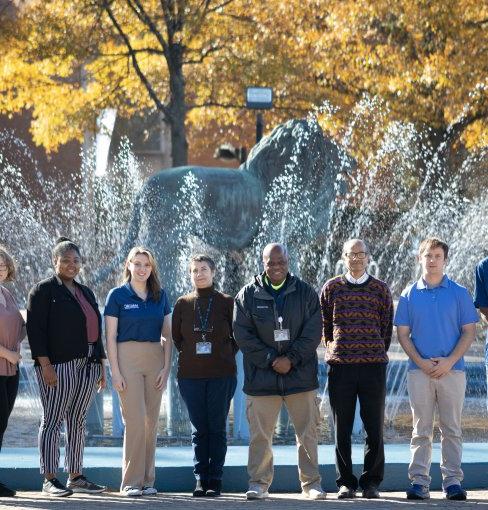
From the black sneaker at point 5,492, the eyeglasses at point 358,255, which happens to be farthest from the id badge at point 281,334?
the black sneaker at point 5,492

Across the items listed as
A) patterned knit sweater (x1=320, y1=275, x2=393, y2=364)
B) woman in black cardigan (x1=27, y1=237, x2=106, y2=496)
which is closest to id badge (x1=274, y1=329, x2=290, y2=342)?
patterned knit sweater (x1=320, y1=275, x2=393, y2=364)

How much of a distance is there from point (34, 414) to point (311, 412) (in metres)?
4.67

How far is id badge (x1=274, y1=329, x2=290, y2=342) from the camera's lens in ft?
25.5

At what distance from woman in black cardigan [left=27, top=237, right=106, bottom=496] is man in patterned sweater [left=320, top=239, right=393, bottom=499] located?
150 cm

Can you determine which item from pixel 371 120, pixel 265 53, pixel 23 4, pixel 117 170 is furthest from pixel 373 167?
pixel 117 170

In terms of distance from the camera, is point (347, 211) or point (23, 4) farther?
point (23, 4)

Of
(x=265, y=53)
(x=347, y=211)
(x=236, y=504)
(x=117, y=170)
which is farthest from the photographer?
(x=117, y=170)

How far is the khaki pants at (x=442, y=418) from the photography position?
25.7 feet

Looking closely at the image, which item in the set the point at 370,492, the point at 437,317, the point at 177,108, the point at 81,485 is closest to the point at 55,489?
the point at 81,485

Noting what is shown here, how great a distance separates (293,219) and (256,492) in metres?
7.00

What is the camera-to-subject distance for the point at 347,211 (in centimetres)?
2216

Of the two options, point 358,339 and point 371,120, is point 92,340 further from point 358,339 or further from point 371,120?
point 371,120

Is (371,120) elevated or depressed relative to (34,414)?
elevated

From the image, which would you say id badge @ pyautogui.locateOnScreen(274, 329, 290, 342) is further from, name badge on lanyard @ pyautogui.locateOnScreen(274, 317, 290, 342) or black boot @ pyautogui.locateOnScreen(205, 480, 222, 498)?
black boot @ pyautogui.locateOnScreen(205, 480, 222, 498)
